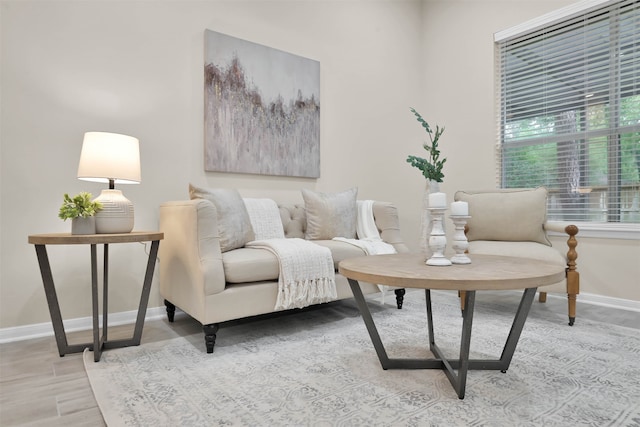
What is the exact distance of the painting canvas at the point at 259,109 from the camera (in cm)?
282

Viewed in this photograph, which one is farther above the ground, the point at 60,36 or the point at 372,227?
the point at 60,36

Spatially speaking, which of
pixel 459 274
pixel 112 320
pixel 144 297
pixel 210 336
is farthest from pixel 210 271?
pixel 459 274

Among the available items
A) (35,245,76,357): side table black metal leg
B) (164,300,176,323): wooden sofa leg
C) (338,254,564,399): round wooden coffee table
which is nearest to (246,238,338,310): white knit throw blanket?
(338,254,564,399): round wooden coffee table

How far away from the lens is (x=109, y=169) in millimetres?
1976

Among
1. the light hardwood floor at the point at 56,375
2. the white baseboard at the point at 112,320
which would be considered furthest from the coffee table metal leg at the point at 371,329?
the white baseboard at the point at 112,320

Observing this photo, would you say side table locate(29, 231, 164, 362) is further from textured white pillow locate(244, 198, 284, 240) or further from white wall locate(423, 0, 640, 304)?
white wall locate(423, 0, 640, 304)

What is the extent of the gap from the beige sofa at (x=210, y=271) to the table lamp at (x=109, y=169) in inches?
11.9

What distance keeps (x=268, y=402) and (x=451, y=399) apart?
0.67m

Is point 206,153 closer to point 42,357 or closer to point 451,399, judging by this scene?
point 42,357

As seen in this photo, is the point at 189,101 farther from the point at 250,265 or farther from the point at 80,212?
the point at 250,265

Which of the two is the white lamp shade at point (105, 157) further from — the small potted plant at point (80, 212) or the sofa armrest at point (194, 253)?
the sofa armrest at point (194, 253)

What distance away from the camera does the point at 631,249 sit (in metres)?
2.81

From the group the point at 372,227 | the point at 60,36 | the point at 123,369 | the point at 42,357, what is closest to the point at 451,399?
the point at 123,369

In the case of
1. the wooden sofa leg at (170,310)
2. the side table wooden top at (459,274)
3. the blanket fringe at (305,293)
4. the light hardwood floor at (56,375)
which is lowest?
the light hardwood floor at (56,375)
